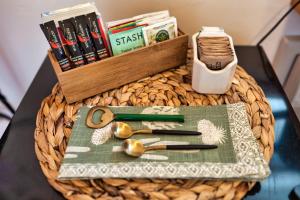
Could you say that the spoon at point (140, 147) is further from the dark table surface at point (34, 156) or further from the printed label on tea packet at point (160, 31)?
the printed label on tea packet at point (160, 31)

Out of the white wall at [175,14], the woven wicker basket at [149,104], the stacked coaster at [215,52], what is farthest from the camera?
the white wall at [175,14]

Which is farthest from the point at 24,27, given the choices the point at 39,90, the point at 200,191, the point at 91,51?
the point at 200,191

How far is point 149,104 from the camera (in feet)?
1.99

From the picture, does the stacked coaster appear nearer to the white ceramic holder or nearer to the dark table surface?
the white ceramic holder

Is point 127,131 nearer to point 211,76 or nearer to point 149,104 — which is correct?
point 149,104

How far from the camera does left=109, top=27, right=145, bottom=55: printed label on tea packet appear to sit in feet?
1.97

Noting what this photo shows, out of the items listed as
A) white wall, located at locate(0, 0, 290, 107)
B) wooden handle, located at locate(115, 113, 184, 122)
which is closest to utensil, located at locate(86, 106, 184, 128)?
wooden handle, located at locate(115, 113, 184, 122)

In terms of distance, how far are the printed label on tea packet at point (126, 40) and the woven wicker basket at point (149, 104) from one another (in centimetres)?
9

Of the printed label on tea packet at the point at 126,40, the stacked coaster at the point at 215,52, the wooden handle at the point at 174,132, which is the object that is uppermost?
the printed label on tea packet at the point at 126,40

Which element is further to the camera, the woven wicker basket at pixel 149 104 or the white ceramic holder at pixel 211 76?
the white ceramic holder at pixel 211 76

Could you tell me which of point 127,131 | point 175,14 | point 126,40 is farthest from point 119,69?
point 175,14

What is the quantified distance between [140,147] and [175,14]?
468mm

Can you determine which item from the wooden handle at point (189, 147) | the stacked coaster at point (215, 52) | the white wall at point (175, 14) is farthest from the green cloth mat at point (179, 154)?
the white wall at point (175, 14)

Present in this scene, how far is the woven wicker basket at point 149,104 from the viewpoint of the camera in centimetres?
45
